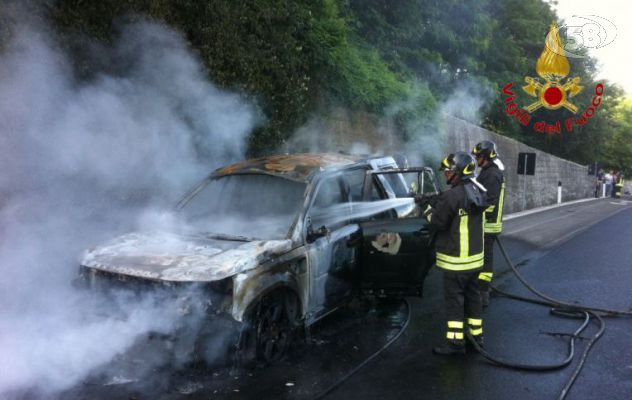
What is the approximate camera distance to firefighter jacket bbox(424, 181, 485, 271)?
4.79 meters

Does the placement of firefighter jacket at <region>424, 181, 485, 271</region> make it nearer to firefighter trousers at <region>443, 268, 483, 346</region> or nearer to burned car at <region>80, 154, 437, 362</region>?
firefighter trousers at <region>443, 268, 483, 346</region>

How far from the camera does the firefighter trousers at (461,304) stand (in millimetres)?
4828

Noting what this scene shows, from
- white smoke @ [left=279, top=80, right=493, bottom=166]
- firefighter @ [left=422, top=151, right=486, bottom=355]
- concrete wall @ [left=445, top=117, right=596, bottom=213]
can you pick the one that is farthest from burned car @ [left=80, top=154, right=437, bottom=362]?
concrete wall @ [left=445, top=117, right=596, bottom=213]

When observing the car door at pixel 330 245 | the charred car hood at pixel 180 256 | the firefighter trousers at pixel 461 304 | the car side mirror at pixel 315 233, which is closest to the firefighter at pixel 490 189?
the firefighter trousers at pixel 461 304

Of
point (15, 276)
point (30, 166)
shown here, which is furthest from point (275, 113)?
point (15, 276)

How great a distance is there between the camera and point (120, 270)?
4.00 meters

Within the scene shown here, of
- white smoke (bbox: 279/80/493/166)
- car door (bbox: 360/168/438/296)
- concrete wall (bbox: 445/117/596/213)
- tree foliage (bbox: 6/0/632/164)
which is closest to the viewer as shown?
car door (bbox: 360/168/438/296)

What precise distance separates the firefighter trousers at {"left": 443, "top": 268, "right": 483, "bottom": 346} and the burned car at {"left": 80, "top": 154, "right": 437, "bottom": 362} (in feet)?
2.10

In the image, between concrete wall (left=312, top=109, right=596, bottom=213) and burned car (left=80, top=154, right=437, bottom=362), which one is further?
concrete wall (left=312, top=109, right=596, bottom=213)

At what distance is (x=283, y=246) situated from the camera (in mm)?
4359

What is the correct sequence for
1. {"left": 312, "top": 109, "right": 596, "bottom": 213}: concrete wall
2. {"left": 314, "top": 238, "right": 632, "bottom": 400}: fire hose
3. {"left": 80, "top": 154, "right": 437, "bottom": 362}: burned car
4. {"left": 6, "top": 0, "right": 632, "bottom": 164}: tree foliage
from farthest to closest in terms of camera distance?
{"left": 312, "top": 109, "right": 596, "bottom": 213}: concrete wall
{"left": 6, "top": 0, "right": 632, "bottom": 164}: tree foliage
{"left": 314, "top": 238, "right": 632, "bottom": 400}: fire hose
{"left": 80, "top": 154, "right": 437, "bottom": 362}: burned car

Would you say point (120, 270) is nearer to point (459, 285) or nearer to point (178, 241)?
Answer: point (178, 241)

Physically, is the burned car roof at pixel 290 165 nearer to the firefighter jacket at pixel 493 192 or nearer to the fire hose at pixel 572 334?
the firefighter jacket at pixel 493 192

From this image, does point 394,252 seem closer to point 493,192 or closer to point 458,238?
point 458,238
